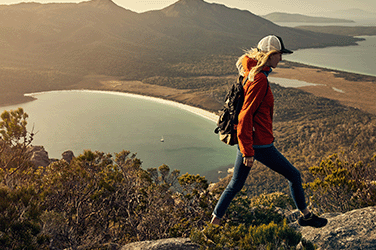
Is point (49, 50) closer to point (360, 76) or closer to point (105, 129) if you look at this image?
point (105, 129)

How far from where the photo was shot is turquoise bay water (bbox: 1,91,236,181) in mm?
49312

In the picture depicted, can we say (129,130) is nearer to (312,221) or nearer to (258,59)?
(312,221)

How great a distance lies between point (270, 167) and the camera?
319 cm

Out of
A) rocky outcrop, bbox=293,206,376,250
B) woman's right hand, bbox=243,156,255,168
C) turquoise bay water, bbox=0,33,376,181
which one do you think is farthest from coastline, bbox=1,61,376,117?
woman's right hand, bbox=243,156,255,168

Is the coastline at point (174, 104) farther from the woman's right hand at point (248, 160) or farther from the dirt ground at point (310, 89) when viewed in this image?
the woman's right hand at point (248, 160)

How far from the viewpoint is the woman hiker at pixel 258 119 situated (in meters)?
2.83

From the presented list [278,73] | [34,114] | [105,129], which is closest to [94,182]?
[105,129]

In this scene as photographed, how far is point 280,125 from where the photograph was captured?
67.3 meters

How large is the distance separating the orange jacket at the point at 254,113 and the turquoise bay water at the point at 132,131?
39.8 m

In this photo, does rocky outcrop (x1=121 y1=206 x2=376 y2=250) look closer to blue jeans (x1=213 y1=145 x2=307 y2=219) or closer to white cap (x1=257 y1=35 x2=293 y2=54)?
blue jeans (x1=213 y1=145 x2=307 y2=219)

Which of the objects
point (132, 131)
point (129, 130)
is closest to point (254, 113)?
point (132, 131)

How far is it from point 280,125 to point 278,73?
217ft

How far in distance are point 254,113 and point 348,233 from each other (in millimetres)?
1993

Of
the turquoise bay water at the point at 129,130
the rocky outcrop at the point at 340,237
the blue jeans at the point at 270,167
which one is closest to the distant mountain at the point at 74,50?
the turquoise bay water at the point at 129,130
